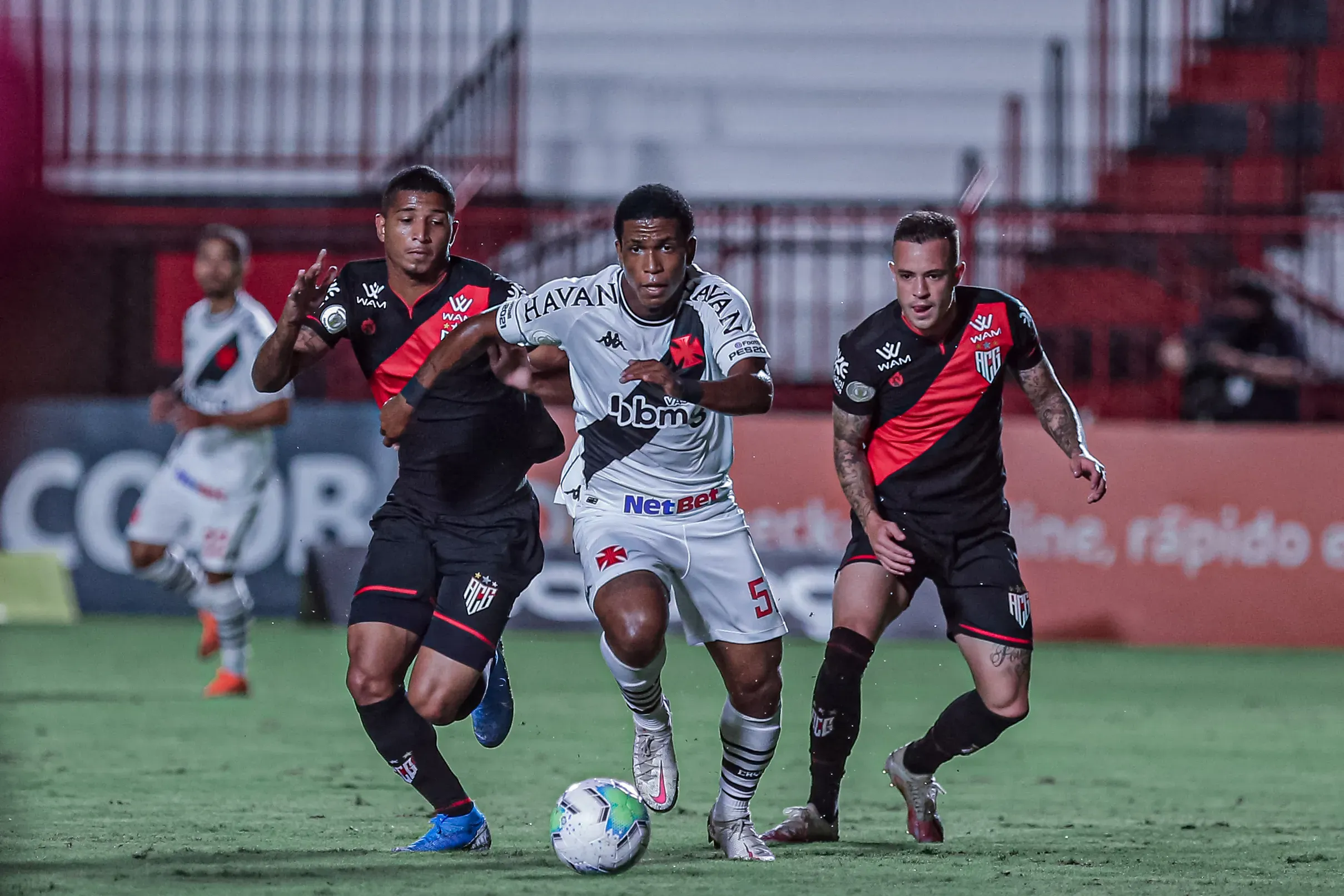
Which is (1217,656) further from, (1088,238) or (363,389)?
(363,389)

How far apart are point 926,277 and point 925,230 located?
0.51ft

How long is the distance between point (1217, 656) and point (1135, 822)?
7.01 metres

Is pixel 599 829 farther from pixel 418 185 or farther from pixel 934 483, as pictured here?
pixel 418 185

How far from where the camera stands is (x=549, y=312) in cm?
558

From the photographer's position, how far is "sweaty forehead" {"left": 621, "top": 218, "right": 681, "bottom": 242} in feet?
17.6

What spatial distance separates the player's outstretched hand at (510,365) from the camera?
560 centimetres

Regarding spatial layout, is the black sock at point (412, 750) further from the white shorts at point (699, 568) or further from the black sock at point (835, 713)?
the black sock at point (835, 713)

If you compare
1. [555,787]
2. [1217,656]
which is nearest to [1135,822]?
[555,787]

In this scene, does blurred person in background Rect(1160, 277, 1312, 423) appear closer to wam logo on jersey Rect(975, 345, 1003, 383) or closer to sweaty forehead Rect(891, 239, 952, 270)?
wam logo on jersey Rect(975, 345, 1003, 383)

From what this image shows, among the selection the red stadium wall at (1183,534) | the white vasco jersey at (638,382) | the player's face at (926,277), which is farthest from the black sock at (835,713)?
the red stadium wall at (1183,534)

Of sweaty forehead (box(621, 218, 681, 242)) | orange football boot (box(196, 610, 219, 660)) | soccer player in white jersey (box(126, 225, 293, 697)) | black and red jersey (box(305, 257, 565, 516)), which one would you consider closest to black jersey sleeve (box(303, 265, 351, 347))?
black and red jersey (box(305, 257, 565, 516))

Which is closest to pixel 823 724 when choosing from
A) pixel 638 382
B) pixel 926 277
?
pixel 638 382

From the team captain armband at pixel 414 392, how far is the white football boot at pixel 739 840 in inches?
61.2

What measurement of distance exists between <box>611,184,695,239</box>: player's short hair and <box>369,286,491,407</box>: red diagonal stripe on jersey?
25.8 inches
